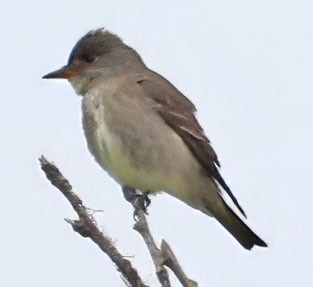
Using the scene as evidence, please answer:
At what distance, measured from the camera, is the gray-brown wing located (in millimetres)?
6020

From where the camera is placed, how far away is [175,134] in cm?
599

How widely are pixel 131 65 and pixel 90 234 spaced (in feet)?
10.9

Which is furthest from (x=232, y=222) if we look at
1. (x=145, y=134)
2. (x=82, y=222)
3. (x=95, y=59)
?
(x=82, y=222)

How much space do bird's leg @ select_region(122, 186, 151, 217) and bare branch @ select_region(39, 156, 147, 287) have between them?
1.69 meters

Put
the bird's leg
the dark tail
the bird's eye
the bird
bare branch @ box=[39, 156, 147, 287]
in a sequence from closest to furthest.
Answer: bare branch @ box=[39, 156, 147, 287], the bird's leg, the bird, the dark tail, the bird's eye

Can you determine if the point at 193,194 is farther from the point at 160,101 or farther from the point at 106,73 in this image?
the point at 106,73

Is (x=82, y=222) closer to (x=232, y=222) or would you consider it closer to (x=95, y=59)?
(x=232, y=222)

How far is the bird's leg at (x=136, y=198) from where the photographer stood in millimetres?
5215

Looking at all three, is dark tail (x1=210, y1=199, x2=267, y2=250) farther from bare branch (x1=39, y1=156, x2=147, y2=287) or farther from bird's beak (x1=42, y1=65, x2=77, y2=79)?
bare branch (x1=39, y1=156, x2=147, y2=287)

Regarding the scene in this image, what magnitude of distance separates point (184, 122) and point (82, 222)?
111 inches

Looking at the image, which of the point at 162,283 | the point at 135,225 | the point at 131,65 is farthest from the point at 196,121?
the point at 162,283

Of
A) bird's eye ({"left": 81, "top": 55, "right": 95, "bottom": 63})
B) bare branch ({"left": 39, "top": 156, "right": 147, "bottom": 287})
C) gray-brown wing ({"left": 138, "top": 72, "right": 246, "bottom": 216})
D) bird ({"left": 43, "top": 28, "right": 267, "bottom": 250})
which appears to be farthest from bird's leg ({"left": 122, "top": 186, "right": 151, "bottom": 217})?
bare branch ({"left": 39, "top": 156, "right": 147, "bottom": 287})

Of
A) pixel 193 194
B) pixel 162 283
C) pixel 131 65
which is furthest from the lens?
pixel 131 65

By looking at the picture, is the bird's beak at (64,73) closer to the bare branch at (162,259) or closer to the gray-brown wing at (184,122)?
the gray-brown wing at (184,122)
